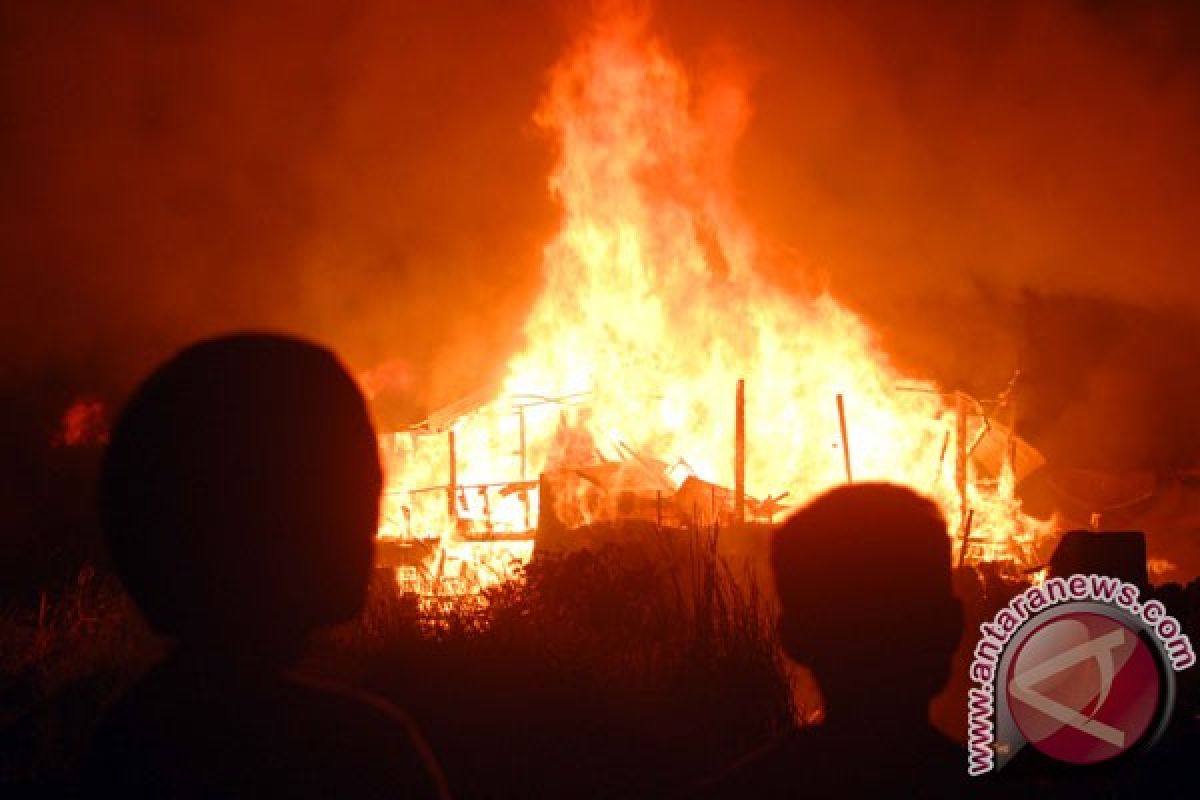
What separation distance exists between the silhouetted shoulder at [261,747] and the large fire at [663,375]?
19.0 m

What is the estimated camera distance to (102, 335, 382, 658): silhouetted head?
1701mm

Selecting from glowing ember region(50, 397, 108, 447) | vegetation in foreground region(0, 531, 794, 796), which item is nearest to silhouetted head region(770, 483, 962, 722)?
vegetation in foreground region(0, 531, 794, 796)

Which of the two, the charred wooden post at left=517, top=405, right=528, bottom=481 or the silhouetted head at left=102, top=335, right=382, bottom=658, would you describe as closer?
the silhouetted head at left=102, top=335, right=382, bottom=658

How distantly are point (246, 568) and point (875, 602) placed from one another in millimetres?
1405

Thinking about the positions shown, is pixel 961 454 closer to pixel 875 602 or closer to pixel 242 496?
pixel 875 602

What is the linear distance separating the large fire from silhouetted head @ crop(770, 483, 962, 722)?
18393mm

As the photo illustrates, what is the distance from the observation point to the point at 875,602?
87.7 inches

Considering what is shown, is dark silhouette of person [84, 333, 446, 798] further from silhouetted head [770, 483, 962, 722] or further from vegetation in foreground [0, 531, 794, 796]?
vegetation in foreground [0, 531, 794, 796]

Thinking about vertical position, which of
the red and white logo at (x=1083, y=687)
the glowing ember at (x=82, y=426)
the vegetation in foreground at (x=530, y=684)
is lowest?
the vegetation in foreground at (x=530, y=684)

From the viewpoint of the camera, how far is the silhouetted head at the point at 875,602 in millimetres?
2215

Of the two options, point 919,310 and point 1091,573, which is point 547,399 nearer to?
point 919,310

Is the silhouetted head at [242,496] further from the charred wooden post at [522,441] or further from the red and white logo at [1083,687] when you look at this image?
the charred wooden post at [522,441]

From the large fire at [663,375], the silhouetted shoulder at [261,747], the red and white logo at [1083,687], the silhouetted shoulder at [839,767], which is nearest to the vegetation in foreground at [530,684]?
the red and white logo at [1083,687]

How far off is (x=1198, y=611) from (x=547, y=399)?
57.8ft
